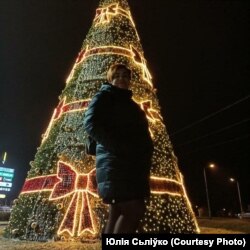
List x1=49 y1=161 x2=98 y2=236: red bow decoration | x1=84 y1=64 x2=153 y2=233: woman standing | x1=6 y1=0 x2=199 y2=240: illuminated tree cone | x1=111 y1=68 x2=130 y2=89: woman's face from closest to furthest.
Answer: x1=84 y1=64 x2=153 y2=233: woman standing < x1=111 y1=68 x2=130 y2=89: woman's face < x1=49 y1=161 x2=98 y2=236: red bow decoration < x1=6 y1=0 x2=199 y2=240: illuminated tree cone

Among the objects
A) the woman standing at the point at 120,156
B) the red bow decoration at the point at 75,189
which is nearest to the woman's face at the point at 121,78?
the woman standing at the point at 120,156

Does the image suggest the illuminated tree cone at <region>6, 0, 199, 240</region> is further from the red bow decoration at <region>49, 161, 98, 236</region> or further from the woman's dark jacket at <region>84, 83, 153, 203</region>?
the woman's dark jacket at <region>84, 83, 153, 203</region>

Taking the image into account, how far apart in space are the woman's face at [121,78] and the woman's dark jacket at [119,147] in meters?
0.19

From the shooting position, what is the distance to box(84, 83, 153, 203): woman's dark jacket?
2303mm

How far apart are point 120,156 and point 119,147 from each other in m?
0.07

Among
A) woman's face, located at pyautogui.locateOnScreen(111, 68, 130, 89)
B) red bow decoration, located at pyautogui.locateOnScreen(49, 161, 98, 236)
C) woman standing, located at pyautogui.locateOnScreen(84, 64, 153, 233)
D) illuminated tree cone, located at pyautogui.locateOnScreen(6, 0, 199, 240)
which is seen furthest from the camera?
illuminated tree cone, located at pyautogui.locateOnScreen(6, 0, 199, 240)

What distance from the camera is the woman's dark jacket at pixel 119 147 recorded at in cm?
230

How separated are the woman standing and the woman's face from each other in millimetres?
152

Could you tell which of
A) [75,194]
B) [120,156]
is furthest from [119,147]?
[75,194]

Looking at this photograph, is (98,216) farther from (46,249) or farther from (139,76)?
(139,76)

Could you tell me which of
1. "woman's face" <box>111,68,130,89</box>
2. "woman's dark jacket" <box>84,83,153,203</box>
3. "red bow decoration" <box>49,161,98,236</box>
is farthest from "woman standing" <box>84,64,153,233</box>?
"red bow decoration" <box>49,161,98,236</box>

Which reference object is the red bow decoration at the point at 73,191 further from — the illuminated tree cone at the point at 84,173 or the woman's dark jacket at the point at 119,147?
the woman's dark jacket at the point at 119,147

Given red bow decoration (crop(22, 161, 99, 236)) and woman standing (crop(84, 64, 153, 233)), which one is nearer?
woman standing (crop(84, 64, 153, 233))

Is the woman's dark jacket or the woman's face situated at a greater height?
the woman's face
